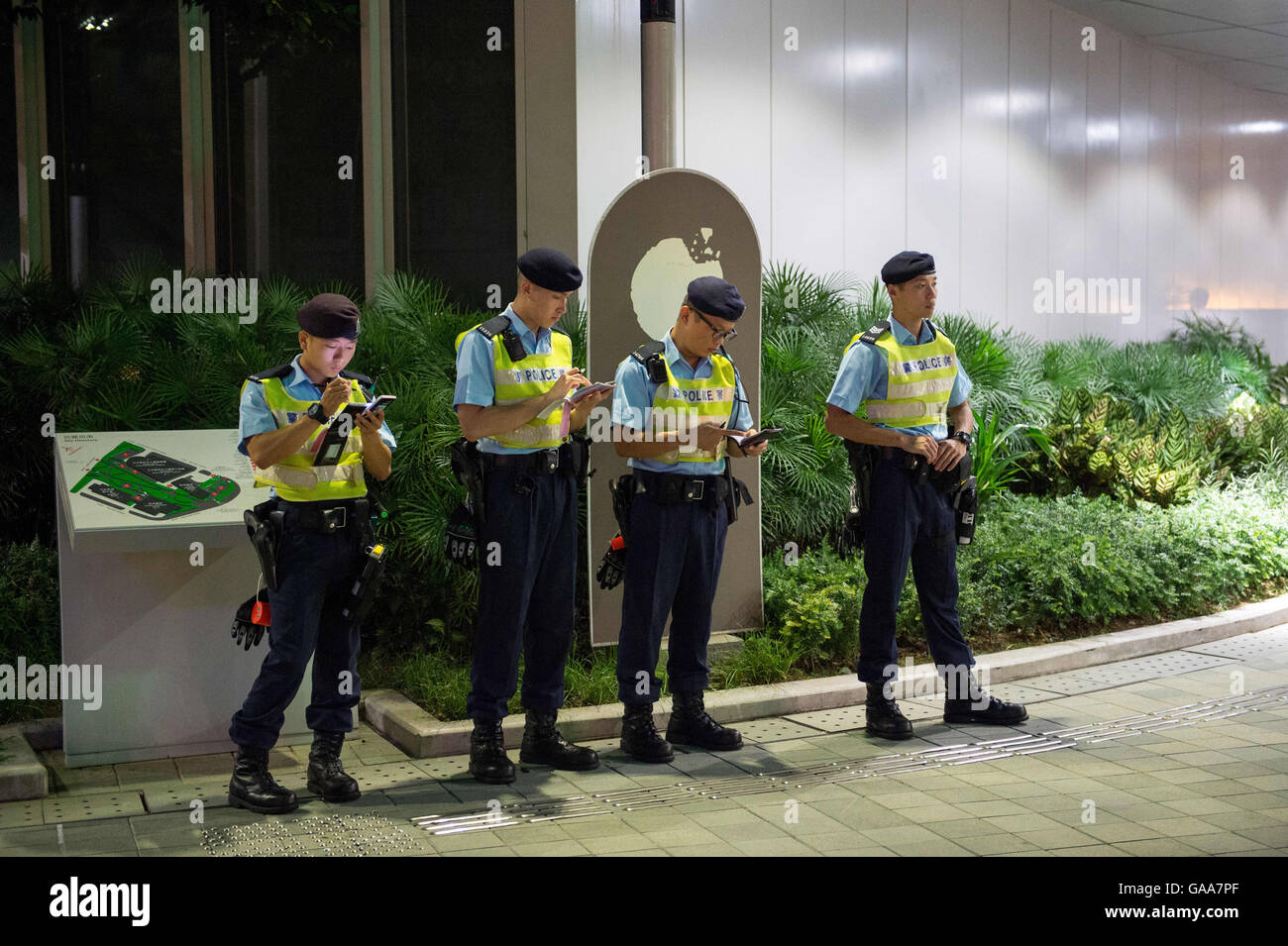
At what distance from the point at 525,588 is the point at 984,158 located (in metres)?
10.4

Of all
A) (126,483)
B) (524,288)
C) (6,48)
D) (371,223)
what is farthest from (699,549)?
(6,48)

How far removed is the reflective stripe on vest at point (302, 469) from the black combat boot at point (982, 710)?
3.13m

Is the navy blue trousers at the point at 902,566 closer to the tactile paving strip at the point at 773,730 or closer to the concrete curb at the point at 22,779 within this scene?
the tactile paving strip at the point at 773,730

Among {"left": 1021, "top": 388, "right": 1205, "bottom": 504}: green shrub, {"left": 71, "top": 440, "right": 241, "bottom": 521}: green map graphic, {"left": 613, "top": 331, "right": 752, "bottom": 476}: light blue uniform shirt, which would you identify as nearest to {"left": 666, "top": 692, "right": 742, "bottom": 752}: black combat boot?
{"left": 613, "top": 331, "right": 752, "bottom": 476}: light blue uniform shirt

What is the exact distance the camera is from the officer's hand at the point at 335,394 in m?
4.81

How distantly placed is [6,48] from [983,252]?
9562 millimetres

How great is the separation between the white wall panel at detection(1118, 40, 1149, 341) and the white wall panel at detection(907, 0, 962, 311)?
12.2 feet

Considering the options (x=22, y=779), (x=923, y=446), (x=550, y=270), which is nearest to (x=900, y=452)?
(x=923, y=446)

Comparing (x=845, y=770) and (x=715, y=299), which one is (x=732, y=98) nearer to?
(x=715, y=299)

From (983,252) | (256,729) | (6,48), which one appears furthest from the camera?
(983,252)

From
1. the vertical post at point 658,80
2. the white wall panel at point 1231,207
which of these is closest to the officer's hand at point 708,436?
the vertical post at point 658,80

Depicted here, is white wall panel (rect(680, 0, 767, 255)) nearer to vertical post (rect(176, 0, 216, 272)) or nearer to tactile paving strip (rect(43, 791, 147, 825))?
vertical post (rect(176, 0, 216, 272))

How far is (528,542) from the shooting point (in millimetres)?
5402
